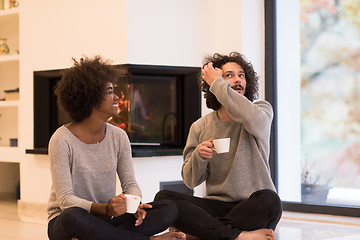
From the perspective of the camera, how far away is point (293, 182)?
4.41 metres

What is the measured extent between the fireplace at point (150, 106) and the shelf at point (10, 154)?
27 cm

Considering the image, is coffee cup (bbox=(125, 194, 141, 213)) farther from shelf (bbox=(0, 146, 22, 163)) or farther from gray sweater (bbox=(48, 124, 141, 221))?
shelf (bbox=(0, 146, 22, 163))

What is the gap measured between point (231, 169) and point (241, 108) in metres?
0.31

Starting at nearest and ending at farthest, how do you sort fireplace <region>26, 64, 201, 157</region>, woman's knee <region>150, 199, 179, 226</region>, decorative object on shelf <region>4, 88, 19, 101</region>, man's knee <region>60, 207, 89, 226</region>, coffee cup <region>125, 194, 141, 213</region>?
coffee cup <region>125, 194, 141, 213</region>
man's knee <region>60, 207, 89, 226</region>
woman's knee <region>150, 199, 179, 226</region>
fireplace <region>26, 64, 201, 157</region>
decorative object on shelf <region>4, 88, 19, 101</region>

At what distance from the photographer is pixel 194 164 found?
8.64 ft

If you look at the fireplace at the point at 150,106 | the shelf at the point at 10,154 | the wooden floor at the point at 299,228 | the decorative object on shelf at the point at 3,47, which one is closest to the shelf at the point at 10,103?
the fireplace at the point at 150,106

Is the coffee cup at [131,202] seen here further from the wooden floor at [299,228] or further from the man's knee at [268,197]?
the wooden floor at [299,228]

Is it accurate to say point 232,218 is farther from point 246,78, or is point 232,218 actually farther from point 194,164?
point 246,78

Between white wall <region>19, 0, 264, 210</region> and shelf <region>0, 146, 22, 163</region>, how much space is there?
0.12m

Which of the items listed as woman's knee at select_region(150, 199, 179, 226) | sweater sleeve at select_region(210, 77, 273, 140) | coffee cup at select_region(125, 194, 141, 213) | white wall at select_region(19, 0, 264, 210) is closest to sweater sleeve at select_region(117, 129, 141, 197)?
woman's knee at select_region(150, 199, 179, 226)

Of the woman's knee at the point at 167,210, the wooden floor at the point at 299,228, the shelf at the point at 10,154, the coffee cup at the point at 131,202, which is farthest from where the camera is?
the shelf at the point at 10,154

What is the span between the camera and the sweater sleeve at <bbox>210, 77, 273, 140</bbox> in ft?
8.32

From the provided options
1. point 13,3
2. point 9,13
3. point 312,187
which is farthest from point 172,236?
point 13,3

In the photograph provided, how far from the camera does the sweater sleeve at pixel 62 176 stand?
225cm
